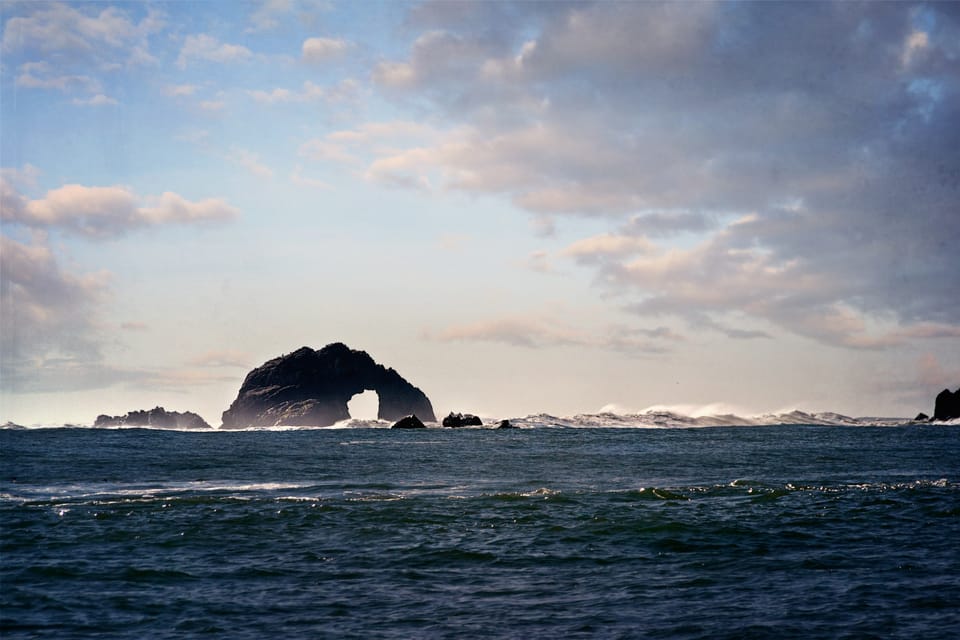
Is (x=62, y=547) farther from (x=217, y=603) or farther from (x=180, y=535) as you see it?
(x=217, y=603)

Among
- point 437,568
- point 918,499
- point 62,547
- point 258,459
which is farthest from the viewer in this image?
point 258,459

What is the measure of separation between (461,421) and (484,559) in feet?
558

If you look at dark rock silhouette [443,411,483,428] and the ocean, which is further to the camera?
dark rock silhouette [443,411,483,428]

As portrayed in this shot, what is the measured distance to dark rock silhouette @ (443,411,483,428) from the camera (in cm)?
19075

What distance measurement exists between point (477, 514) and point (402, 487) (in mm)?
11899

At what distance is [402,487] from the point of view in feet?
140

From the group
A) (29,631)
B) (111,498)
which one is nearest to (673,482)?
(111,498)

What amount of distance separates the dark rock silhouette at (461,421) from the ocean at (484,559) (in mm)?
145380

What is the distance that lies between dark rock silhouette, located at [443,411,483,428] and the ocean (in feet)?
477

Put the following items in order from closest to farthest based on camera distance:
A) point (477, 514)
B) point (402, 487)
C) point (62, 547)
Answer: point (62, 547)
point (477, 514)
point (402, 487)

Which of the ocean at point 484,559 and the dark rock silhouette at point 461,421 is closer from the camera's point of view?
the ocean at point 484,559

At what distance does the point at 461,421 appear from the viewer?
7559 inches

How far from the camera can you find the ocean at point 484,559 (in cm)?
1662

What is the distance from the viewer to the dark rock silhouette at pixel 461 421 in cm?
19075
